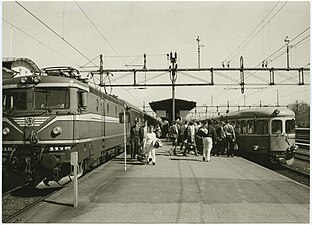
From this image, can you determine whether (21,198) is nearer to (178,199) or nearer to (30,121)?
(30,121)

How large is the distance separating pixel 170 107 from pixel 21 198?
2890cm

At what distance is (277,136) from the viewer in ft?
56.6

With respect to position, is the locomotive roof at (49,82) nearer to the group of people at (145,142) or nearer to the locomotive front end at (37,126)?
the locomotive front end at (37,126)

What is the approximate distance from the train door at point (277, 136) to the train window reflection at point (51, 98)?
1043cm

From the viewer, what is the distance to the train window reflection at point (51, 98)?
10328 millimetres

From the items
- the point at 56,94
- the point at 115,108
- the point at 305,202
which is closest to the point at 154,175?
the point at 56,94

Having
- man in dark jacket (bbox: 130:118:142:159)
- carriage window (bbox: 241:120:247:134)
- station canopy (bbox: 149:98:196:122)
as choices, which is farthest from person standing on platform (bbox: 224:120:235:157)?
station canopy (bbox: 149:98:196:122)

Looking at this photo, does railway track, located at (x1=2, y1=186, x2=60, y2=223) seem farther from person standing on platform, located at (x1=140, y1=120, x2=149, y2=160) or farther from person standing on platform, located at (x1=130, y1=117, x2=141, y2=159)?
person standing on platform, located at (x1=130, y1=117, x2=141, y2=159)

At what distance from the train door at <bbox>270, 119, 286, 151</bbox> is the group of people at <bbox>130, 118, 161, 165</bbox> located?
5348mm

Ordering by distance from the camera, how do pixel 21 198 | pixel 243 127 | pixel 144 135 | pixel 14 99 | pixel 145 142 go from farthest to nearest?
1. pixel 243 127
2. pixel 144 135
3. pixel 145 142
4. pixel 14 99
5. pixel 21 198

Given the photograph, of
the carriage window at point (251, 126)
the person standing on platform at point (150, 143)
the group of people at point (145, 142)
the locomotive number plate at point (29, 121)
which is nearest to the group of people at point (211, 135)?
the carriage window at point (251, 126)

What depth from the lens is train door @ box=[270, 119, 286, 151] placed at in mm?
17250

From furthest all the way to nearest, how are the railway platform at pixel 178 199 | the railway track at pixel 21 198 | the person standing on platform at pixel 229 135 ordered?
the person standing on platform at pixel 229 135, the railway track at pixel 21 198, the railway platform at pixel 178 199

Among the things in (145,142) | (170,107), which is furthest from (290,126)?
(170,107)
